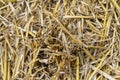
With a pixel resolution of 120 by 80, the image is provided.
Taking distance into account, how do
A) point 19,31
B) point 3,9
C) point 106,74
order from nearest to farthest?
point 106,74
point 19,31
point 3,9

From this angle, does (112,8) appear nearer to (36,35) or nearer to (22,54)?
(36,35)

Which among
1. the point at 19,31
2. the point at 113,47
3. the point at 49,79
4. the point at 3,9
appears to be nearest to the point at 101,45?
the point at 113,47

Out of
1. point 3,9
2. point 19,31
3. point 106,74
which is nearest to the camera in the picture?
point 106,74

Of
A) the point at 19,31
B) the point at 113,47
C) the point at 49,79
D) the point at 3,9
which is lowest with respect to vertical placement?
the point at 49,79

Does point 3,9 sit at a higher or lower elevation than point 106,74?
higher

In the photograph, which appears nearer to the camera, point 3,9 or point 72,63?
point 72,63

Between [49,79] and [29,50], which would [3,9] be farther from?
[49,79]

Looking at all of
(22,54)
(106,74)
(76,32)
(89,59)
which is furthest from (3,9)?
(106,74)
